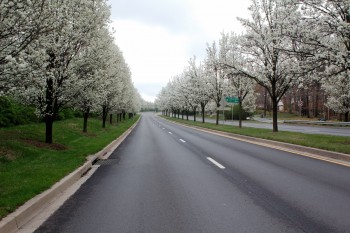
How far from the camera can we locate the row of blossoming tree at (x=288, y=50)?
49.0 feet

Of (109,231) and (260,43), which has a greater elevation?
(260,43)

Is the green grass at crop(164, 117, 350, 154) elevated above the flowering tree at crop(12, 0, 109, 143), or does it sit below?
below

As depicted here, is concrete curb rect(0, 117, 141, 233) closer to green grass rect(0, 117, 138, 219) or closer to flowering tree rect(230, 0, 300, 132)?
green grass rect(0, 117, 138, 219)

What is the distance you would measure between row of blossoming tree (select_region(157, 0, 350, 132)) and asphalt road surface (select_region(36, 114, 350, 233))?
6647 millimetres

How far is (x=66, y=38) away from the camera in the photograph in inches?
523

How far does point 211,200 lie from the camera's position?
21.9 feet

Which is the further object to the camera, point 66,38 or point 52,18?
point 66,38

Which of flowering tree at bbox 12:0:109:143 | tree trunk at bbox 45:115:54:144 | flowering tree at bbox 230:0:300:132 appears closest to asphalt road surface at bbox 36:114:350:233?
flowering tree at bbox 12:0:109:143

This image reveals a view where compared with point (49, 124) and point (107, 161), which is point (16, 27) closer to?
point (107, 161)

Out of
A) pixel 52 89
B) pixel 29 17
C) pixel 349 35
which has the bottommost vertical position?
pixel 52 89

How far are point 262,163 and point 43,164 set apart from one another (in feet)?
23.1

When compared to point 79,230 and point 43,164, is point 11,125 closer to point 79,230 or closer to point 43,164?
point 43,164

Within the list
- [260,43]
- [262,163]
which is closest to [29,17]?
[262,163]

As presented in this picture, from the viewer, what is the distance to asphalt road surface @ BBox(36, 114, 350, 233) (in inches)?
204
